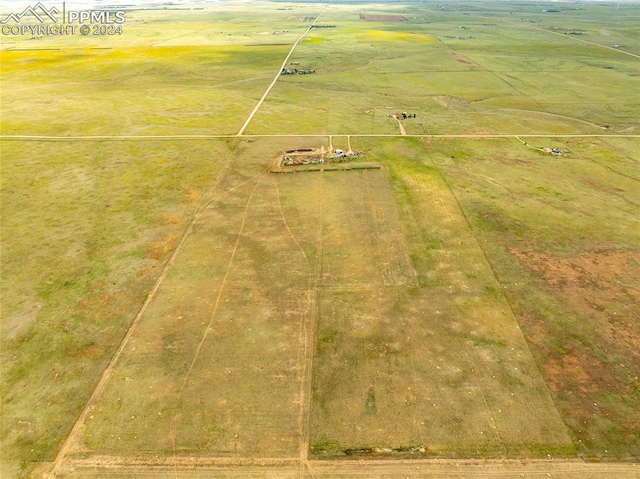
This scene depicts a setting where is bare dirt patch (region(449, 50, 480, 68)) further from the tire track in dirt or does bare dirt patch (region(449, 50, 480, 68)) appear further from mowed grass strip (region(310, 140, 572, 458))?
the tire track in dirt

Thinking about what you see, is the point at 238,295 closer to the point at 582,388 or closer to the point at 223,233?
the point at 223,233

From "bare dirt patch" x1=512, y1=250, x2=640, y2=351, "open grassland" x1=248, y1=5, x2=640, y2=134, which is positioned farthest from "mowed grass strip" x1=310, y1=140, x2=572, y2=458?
"open grassland" x1=248, y1=5, x2=640, y2=134

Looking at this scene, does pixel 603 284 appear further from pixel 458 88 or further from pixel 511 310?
pixel 458 88

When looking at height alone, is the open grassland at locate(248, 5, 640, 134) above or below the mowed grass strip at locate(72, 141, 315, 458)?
above

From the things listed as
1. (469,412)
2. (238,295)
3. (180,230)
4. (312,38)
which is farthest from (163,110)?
(312,38)

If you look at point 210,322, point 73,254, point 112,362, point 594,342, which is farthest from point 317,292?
point 73,254
